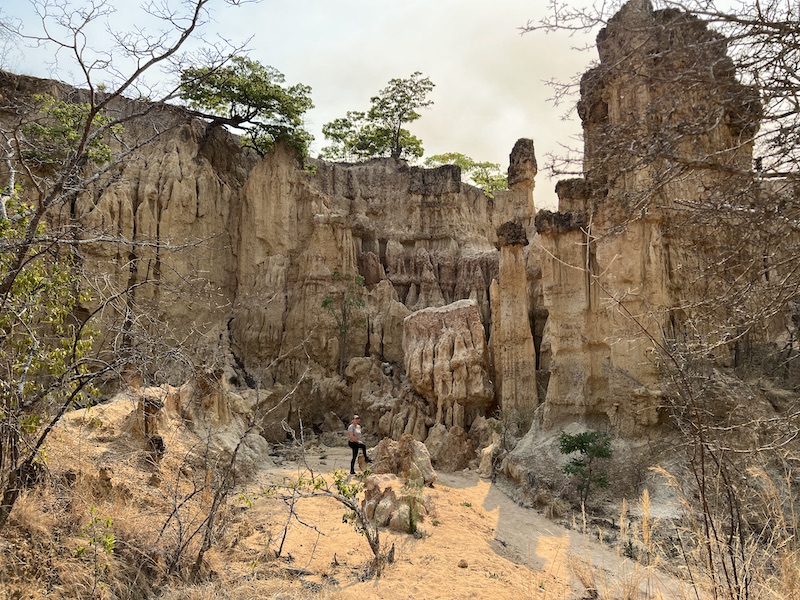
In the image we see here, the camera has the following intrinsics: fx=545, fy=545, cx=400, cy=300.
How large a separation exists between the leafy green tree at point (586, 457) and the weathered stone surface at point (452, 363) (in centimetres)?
562

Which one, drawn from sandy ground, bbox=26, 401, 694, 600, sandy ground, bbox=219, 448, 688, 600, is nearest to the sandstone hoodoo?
sandy ground, bbox=26, 401, 694, 600

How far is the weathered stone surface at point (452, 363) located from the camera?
19.4m

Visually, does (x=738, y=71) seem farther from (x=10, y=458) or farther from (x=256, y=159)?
(x=256, y=159)

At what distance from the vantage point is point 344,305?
25469 mm

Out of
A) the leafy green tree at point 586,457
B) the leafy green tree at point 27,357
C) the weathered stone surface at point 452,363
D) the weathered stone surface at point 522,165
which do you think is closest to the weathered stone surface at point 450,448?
the weathered stone surface at point 452,363

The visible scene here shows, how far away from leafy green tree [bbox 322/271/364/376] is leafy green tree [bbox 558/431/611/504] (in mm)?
→ 13043

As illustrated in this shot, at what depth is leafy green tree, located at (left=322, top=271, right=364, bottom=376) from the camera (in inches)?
991

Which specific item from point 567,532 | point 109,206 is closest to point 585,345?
point 567,532

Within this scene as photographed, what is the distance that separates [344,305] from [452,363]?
758 cm

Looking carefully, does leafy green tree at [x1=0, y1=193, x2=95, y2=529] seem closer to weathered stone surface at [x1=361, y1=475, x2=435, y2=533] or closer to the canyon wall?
weathered stone surface at [x1=361, y1=475, x2=435, y2=533]

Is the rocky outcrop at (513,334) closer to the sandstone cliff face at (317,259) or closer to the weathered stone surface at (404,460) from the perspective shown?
the sandstone cliff face at (317,259)

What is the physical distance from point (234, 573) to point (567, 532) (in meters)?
7.71

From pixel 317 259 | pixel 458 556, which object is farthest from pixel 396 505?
pixel 317 259

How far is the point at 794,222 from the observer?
125 inches
